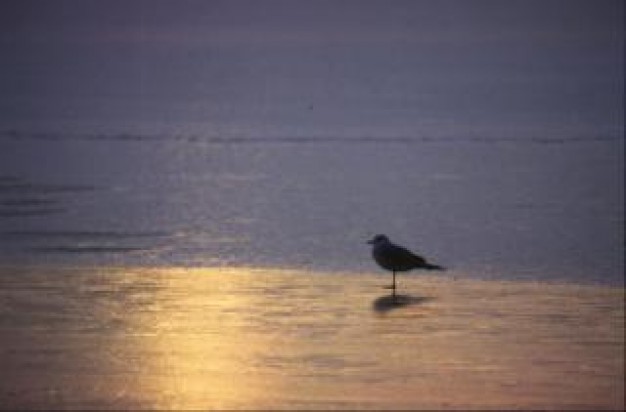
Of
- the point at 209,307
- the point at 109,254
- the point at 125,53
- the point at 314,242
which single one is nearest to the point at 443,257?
the point at 314,242

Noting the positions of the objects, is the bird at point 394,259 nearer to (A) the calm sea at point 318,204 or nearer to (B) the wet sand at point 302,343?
(B) the wet sand at point 302,343

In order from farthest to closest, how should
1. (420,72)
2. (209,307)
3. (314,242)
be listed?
(420,72) → (314,242) → (209,307)

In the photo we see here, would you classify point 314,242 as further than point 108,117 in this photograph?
No

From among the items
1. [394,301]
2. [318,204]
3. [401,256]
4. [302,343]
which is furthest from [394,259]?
[318,204]

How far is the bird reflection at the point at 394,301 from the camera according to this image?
11609 mm

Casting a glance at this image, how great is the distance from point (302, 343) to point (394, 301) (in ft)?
7.33

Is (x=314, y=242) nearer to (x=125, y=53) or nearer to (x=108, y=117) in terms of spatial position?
(x=108, y=117)

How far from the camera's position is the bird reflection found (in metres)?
11.6

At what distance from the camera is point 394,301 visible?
12016 millimetres

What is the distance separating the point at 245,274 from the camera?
13602 millimetres

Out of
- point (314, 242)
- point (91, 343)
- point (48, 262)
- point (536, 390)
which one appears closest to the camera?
point (536, 390)

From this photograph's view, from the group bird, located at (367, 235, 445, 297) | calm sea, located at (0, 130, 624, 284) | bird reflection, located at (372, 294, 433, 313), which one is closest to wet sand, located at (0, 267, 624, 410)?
bird reflection, located at (372, 294, 433, 313)

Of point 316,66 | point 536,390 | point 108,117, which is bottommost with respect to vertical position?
point 536,390

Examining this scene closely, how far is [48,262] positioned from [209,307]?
3.66 meters
